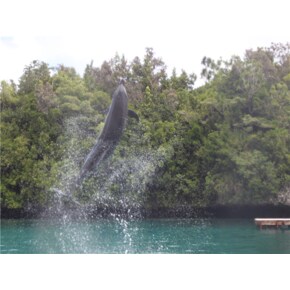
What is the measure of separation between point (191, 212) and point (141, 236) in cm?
433

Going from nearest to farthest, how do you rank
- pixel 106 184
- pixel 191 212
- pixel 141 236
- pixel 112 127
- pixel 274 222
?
pixel 112 127, pixel 141 236, pixel 274 222, pixel 106 184, pixel 191 212

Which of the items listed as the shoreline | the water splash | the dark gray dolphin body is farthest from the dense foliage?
the dark gray dolphin body

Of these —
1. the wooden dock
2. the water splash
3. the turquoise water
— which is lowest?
the turquoise water

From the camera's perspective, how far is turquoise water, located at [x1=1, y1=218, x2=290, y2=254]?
1077 centimetres

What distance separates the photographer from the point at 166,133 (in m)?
16.8

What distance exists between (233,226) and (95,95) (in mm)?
5916

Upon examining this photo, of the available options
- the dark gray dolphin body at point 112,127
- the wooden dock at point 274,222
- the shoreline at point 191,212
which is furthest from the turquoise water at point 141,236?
the dark gray dolphin body at point 112,127

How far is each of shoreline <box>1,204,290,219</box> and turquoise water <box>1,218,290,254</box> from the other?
16.0 inches

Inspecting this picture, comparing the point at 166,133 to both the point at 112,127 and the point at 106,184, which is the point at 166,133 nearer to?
the point at 106,184

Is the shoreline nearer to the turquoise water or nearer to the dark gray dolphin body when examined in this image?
the turquoise water

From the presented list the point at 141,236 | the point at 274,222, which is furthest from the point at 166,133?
the point at 141,236

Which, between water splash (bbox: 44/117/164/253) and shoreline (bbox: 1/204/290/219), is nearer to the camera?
water splash (bbox: 44/117/164/253)

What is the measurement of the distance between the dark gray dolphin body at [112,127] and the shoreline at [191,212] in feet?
31.4

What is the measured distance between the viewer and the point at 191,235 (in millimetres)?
12688
